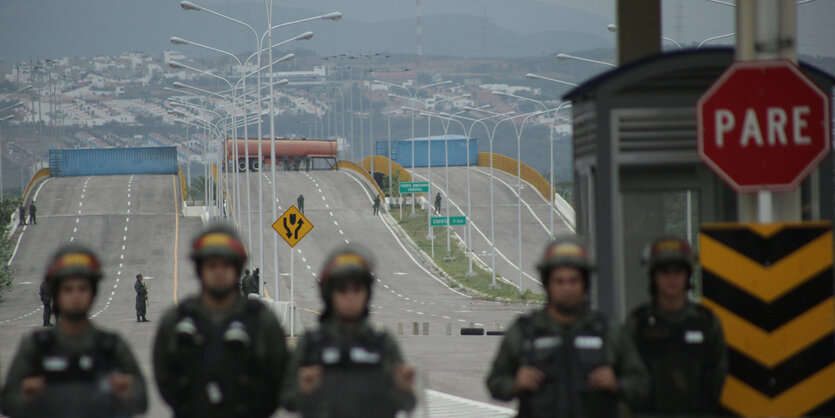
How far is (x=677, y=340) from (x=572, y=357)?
1.09 m

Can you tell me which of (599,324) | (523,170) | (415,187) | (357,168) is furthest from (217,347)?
(357,168)

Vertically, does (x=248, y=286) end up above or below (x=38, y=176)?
below

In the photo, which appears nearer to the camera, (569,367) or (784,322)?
(569,367)

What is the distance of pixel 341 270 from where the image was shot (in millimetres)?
6016

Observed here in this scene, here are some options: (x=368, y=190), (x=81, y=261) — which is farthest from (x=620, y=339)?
(x=368, y=190)

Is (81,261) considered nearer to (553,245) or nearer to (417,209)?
(553,245)

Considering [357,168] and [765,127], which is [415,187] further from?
[765,127]

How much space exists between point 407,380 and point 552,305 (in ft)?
2.88

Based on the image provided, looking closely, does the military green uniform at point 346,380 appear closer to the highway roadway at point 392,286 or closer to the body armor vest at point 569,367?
the body armor vest at point 569,367

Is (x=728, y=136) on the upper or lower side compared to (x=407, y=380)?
upper

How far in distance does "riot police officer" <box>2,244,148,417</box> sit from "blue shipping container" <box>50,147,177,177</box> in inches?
4183

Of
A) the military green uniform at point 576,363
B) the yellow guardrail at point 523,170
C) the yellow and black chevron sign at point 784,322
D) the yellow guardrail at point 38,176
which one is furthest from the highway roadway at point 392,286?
the yellow guardrail at point 38,176

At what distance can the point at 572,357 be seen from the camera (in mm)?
6156

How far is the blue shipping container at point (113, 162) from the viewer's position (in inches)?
4390
